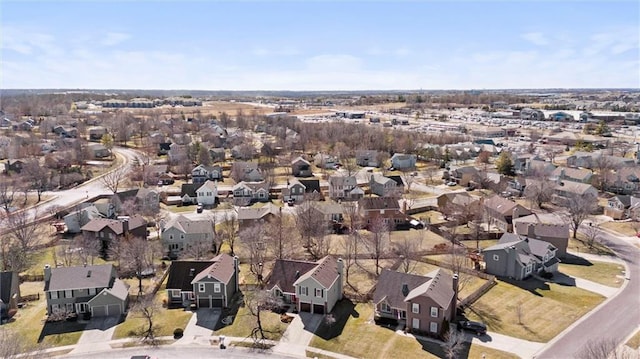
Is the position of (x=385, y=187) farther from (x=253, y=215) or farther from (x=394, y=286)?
(x=394, y=286)

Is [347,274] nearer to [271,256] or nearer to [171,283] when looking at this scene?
[271,256]

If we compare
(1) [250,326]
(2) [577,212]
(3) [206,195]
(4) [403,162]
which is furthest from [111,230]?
(4) [403,162]

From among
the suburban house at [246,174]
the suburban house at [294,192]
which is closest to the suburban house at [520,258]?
the suburban house at [294,192]

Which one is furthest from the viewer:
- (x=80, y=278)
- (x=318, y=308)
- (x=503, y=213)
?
(x=503, y=213)

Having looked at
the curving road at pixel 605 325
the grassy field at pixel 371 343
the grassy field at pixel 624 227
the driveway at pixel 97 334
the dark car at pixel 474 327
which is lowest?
the driveway at pixel 97 334

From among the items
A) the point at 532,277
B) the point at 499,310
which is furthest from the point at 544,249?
the point at 499,310

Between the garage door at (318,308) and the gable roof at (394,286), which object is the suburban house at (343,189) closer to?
the gable roof at (394,286)
